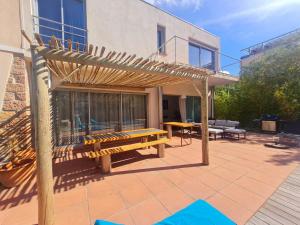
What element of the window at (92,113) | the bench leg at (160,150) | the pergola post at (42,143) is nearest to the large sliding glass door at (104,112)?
the window at (92,113)

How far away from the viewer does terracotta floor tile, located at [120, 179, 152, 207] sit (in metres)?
2.81

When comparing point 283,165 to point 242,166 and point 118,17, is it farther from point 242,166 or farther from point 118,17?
point 118,17

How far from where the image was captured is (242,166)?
4.32 metres

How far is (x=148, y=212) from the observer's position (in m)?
2.51

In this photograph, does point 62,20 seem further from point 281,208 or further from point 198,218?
point 281,208

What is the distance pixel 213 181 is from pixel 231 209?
0.96m

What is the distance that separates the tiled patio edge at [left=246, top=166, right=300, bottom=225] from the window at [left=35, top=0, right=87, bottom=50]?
21.0 feet

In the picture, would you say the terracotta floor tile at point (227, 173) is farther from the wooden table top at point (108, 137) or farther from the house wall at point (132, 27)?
the house wall at point (132, 27)

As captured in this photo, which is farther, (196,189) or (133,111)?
(133,111)

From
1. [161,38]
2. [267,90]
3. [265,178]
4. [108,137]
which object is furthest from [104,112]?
[267,90]

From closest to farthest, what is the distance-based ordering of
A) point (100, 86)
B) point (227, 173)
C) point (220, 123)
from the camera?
point (227, 173) → point (100, 86) → point (220, 123)

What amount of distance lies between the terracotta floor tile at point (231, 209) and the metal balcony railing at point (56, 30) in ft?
18.3

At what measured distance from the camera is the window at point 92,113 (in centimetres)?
593

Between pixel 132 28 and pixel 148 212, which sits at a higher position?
pixel 132 28
